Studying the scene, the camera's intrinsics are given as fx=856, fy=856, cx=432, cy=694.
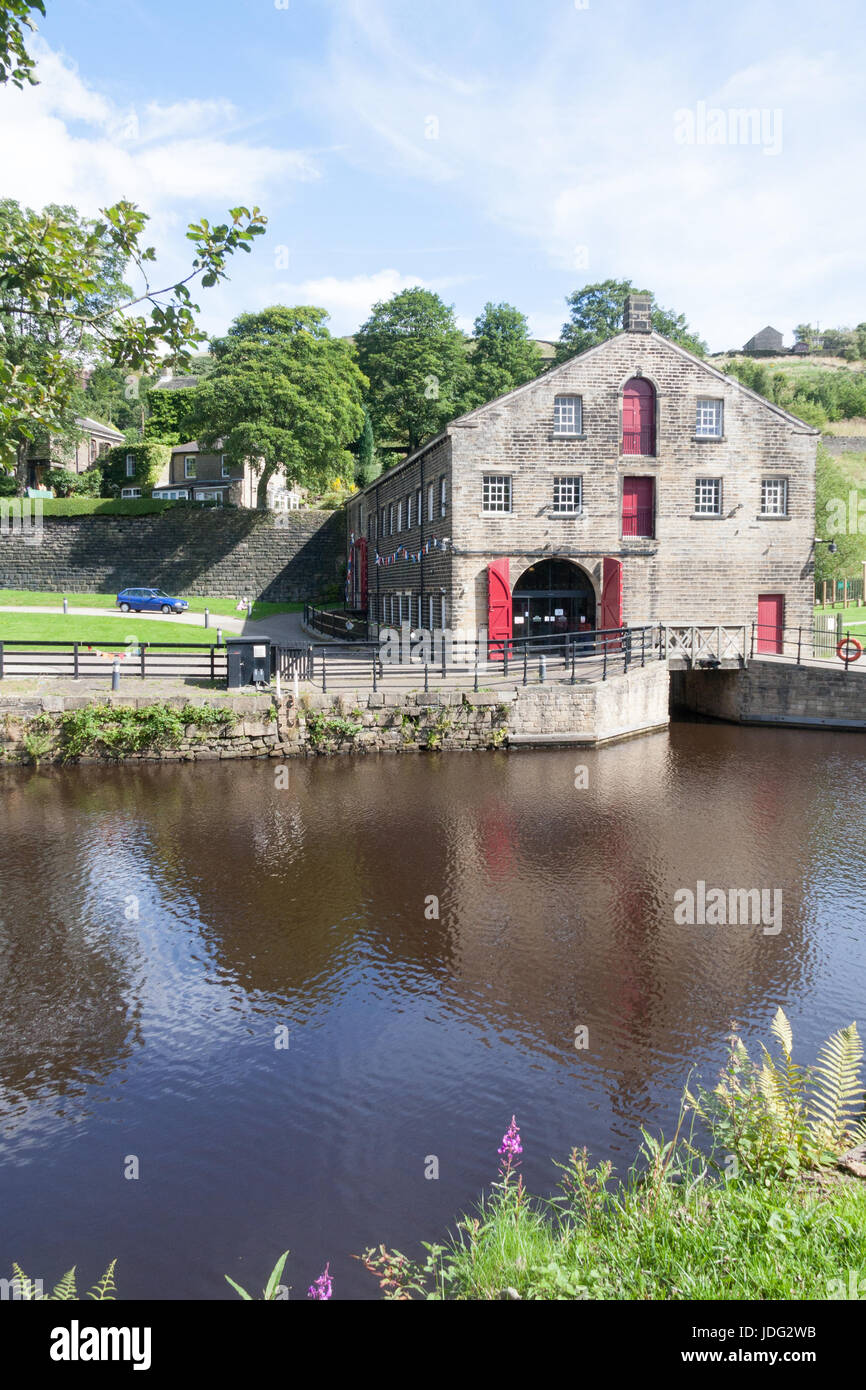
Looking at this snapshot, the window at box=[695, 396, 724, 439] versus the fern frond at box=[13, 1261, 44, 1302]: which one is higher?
the window at box=[695, 396, 724, 439]

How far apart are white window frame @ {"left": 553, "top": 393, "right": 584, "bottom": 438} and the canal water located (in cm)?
1552

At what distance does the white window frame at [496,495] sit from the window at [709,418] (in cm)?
716

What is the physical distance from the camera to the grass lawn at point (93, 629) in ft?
104

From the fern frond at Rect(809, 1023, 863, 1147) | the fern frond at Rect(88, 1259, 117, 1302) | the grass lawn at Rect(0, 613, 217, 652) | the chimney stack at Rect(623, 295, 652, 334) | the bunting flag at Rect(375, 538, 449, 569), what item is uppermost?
the chimney stack at Rect(623, 295, 652, 334)

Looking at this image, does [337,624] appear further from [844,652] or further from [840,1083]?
[840,1083]

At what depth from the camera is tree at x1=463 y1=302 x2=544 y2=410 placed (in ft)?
194

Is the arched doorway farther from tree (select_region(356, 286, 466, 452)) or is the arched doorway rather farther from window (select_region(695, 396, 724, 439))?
tree (select_region(356, 286, 466, 452))

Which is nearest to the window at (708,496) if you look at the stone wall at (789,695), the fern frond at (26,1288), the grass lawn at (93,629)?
the stone wall at (789,695)

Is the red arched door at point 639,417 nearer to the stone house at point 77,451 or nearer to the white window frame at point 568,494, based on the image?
the white window frame at point 568,494

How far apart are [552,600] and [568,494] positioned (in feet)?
12.6

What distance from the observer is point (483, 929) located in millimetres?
10953

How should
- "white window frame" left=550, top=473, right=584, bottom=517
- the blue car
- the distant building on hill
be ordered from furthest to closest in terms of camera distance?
the distant building on hill, the blue car, "white window frame" left=550, top=473, right=584, bottom=517

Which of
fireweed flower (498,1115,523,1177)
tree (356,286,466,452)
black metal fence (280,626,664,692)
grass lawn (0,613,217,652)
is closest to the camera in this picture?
fireweed flower (498,1115,523,1177)

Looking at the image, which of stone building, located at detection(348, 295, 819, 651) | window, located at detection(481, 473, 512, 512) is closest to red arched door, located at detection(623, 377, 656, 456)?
stone building, located at detection(348, 295, 819, 651)
